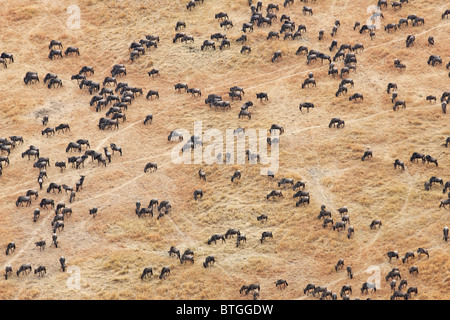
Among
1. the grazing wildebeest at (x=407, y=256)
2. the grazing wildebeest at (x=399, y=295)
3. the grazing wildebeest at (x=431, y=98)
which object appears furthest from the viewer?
the grazing wildebeest at (x=431, y=98)

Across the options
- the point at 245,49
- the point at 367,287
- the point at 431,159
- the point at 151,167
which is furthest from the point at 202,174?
the point at 245,49

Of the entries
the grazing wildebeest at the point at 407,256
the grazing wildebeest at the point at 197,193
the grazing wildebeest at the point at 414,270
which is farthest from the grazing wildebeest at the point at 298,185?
the grazing wildebeest at the point at 414,270

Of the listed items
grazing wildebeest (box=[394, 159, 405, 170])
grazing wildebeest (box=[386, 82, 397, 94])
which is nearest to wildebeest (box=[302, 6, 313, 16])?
grazing wildebeest (box=[386, 82, 397, 94])

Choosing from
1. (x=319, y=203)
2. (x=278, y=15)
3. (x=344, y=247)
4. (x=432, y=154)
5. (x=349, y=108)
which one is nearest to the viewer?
(x=344, y=247)

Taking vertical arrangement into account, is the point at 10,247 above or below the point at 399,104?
below

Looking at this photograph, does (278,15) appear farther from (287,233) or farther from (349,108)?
(287,233)

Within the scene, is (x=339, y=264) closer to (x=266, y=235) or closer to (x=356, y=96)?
(x=266, y=235)

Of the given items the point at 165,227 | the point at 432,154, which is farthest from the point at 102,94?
the point at 432,154

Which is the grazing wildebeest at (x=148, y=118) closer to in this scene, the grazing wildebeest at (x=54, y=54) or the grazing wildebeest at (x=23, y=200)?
the grazing wildebeest at (x=23, y=200)
